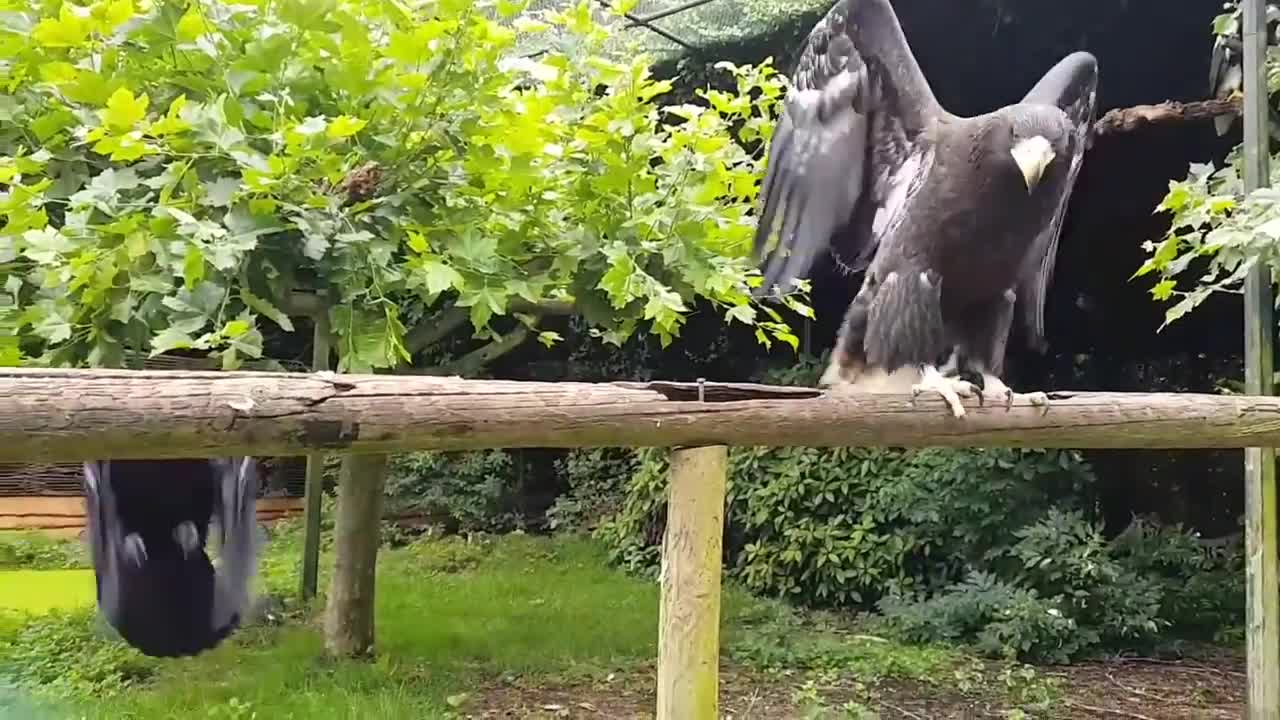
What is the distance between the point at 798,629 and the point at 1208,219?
6.49 ft

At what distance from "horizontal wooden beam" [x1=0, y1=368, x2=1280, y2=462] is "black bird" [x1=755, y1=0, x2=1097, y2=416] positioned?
0.31 ft

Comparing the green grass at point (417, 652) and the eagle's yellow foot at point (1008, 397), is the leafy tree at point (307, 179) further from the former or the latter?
the green grass at point (417, 652)

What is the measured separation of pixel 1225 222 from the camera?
2104 mm

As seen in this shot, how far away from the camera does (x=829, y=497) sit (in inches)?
158

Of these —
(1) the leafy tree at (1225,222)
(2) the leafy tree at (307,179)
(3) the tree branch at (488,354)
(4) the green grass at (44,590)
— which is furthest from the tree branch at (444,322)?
(4) the green grass at (44,590)

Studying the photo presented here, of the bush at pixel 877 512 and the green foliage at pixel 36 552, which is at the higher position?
the bush at pixel 877 512

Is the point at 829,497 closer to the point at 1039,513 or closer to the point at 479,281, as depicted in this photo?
the point at 1039,513

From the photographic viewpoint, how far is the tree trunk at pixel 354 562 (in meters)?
2.65

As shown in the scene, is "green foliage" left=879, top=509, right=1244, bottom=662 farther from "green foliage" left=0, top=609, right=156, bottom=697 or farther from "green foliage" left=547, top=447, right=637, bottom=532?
"green foliage" left=0, top=609, right=156, bottom=697

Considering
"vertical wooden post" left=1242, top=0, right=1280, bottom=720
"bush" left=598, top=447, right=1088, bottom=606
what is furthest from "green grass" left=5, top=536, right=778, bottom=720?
"vertical wooden post" left=1242, top=0, right=1280, bottom=720

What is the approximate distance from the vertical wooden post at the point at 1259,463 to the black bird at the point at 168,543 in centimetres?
212

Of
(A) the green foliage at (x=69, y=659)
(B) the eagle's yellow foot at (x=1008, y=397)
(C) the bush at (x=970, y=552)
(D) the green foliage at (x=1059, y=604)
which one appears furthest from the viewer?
(C) the bush at (x=970, y=552)

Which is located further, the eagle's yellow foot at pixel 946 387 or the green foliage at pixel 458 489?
the green foliage at pixel 458 489

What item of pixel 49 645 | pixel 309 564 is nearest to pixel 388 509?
pixel 309 564
